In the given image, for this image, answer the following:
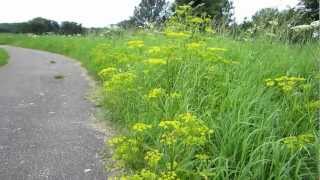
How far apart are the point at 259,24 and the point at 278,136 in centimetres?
348

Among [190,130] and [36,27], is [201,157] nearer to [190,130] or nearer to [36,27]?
[190,130]

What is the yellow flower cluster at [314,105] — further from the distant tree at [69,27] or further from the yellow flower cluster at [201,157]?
the distant tree at [69,27]

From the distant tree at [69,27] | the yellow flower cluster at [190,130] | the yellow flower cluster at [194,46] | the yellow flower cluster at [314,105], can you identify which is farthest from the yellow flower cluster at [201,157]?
the distant tree at [69,27]

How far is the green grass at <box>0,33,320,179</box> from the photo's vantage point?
4.05 metres

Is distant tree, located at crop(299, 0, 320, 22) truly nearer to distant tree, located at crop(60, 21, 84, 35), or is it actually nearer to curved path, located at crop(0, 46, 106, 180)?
curved path, located at crop(0, 46, 106, 180)

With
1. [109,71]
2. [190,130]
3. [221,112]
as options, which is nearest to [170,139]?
[190,130]

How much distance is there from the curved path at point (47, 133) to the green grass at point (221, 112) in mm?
474

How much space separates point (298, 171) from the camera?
399cm

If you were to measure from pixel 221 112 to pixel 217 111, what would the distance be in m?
0.15

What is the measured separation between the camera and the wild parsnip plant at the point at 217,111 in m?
4.04

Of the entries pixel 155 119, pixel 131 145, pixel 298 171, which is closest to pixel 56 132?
pixel 155 119

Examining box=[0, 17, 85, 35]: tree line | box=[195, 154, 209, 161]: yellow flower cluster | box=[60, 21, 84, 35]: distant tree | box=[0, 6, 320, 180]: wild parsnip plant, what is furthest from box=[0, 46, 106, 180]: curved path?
Answer: box=[0, 17, 85, 35]: tree line

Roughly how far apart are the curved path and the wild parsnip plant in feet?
1.37

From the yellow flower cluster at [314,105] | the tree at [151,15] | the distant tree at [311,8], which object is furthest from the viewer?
the tree at [151,15]
